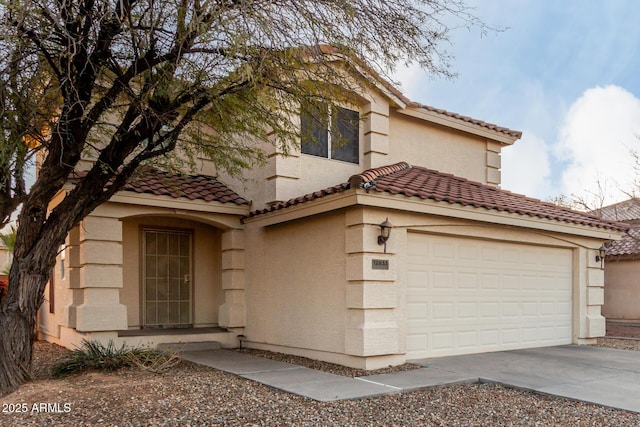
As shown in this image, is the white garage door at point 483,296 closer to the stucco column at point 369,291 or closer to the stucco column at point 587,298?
the stucco column at point 587,298

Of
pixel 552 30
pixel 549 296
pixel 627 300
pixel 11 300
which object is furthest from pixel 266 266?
pixel 627 300

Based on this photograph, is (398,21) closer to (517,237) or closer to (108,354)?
(517,237)

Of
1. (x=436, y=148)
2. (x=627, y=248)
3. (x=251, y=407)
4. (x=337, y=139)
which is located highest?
(x=436, y=148)

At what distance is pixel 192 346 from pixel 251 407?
16.6 ft

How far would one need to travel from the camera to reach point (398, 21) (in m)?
7.86

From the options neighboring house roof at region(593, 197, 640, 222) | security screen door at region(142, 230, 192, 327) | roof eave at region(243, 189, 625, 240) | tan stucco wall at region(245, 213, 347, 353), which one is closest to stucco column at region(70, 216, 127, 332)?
security screen door at region(142, 230, 192, 327)

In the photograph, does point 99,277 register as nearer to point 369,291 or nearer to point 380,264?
point 369,291

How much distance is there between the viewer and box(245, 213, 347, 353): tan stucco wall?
9.45 metres

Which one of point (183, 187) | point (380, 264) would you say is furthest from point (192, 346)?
point (380, 264)

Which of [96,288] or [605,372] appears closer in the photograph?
[605,372]

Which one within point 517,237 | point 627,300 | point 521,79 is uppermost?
point 521,79

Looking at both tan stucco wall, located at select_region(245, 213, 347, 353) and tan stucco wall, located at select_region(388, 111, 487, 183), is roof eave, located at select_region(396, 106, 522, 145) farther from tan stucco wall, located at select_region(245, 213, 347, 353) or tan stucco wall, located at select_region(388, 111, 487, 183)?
tan stucco wall, located at select_region(245, 213, 347, 353)

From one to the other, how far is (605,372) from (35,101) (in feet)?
32.2

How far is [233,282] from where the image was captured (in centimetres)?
1195
